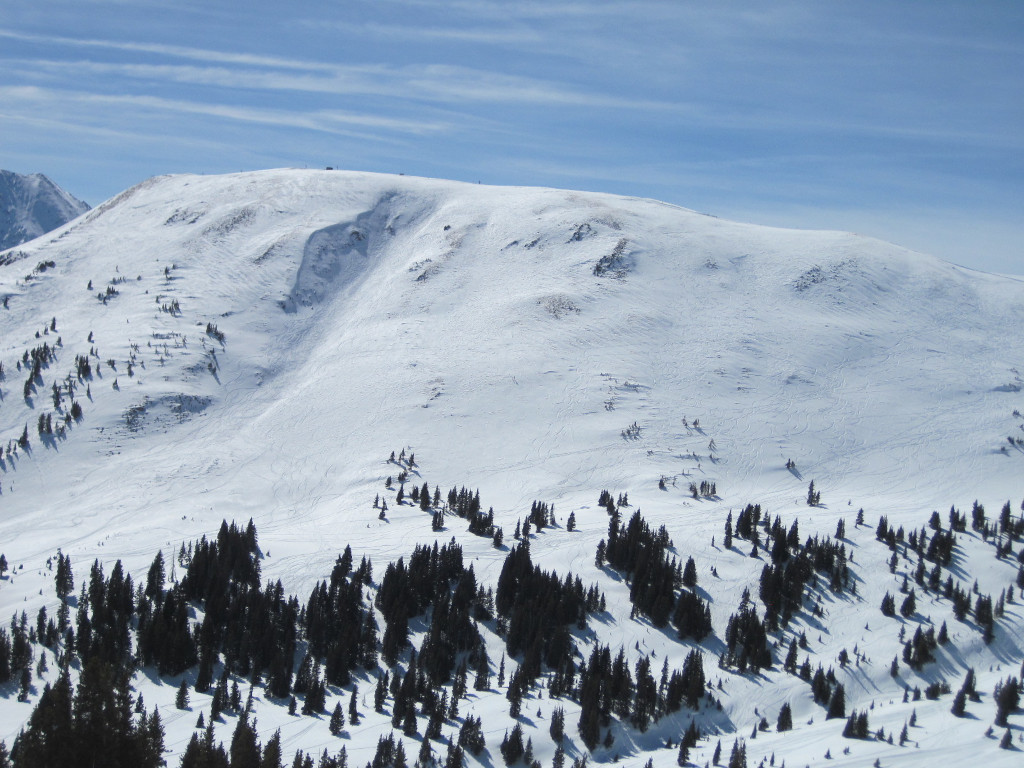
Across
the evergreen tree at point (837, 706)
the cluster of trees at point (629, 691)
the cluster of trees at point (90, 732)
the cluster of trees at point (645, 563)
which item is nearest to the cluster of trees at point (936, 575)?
the evergreen tree at point (837, 706)

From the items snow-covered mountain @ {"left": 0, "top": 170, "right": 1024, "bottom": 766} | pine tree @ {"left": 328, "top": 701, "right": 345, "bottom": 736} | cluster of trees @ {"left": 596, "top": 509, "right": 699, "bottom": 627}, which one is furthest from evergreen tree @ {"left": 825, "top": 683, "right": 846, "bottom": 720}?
pine tree @ {"left": 328, "top": 701, "right": 345, "bottom": 736}

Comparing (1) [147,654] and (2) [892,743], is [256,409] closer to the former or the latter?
(1) [147,654]

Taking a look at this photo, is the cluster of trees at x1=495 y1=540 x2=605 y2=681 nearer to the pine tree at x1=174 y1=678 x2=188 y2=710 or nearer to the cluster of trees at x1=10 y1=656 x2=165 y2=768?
the pine tree at x1=174 y1=678 x2=188 y2=710

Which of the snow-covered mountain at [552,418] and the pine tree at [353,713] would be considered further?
the snow-covered mountain at [552,418]

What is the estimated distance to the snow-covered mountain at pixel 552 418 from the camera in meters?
87.4

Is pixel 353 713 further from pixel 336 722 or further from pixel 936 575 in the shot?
pixel 936 575

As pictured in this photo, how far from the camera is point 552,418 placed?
454 ft

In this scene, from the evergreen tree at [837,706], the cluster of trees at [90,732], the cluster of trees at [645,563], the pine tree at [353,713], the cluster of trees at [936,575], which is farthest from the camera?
the cluster of trees at [936,575]

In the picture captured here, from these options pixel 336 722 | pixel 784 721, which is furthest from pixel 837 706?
pixel 336 722

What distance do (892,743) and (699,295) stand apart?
11591cm

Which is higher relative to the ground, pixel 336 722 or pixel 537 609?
pixel 537 609

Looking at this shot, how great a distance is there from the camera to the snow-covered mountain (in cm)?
8738

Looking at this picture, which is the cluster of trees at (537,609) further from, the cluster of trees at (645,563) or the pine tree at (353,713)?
the pine tree at (353,713)

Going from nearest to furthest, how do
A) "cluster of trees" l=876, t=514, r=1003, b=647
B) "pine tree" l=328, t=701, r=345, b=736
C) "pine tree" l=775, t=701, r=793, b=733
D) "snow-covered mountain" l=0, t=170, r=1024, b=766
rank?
1. "pine tree" l=328, t=701, r=345, b=736
2. "pine tree" l=775, t=701, r=793, b=733
3. "snow-covered mountain" l=0, t=170, r=1024, b=766
4. "cluster of trees" l=876, t=514, r=1003, b=647
